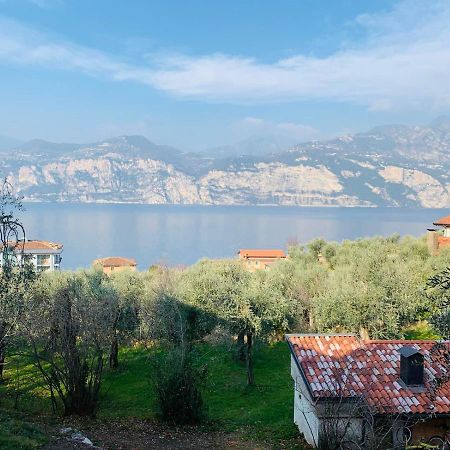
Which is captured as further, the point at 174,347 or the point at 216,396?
the point at 216,396

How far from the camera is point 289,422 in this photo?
57.3 ft

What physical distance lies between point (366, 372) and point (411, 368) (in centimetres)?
132

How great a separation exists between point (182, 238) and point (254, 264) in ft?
272

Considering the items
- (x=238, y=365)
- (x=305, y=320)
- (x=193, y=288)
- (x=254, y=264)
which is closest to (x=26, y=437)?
(x=238, y=365)

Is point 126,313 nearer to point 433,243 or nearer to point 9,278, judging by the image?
point 9,278

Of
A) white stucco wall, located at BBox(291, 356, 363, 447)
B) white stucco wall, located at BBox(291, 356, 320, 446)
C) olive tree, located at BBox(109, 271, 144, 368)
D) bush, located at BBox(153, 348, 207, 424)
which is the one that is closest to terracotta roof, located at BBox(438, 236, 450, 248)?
olive tree, located at BBox(109, 271, 144, 368)

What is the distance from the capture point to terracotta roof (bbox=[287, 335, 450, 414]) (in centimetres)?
1381

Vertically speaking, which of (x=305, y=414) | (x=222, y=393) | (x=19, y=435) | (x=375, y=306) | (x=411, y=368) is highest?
(x=411, y=368)

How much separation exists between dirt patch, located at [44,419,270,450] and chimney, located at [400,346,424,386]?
466 centimetres

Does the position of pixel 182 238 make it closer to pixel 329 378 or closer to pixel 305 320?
pixel 305 320

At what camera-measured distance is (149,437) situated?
572 inches

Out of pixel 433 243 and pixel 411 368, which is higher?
pixel 433 243

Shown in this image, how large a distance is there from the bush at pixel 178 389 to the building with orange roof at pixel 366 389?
3.46 meters

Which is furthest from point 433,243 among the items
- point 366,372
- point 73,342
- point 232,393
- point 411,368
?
point 73,342
